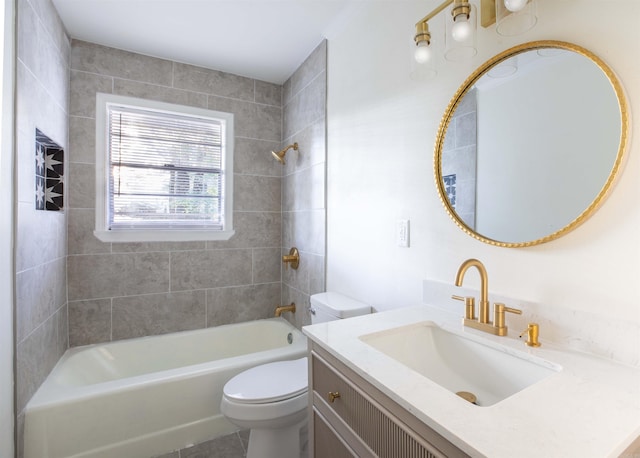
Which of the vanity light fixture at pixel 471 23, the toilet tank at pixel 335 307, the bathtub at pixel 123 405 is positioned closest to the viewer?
the vanity light fixture at pixel 471 23

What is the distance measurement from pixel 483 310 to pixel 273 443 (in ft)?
3.78

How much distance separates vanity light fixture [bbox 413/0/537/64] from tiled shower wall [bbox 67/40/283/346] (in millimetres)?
1812

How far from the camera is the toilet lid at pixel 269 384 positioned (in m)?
1.41

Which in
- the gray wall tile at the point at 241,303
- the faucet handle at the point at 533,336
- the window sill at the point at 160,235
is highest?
the window sill at the point at 160,235

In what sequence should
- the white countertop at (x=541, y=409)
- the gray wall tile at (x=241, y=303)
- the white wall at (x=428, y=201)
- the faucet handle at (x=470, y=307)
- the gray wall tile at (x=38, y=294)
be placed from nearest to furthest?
the white countertop at (x=541, y=409)
the white wall at (x=428, y=201)
the faucet handle at (x=470, y=307)
the gray wall tile at (x=38, y=294)
the gray wall tile at (x=241, y=303)

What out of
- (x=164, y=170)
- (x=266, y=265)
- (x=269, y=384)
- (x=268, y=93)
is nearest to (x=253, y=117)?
(x=268, y=93)

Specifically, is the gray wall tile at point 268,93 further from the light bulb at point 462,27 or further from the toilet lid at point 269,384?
the toilet lid at point 269,384

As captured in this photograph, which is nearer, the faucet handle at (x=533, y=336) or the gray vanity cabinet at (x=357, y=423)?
the gray vanity cabinet at (x=357, y=423)

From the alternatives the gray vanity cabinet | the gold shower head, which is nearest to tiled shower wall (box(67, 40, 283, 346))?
the gold shower head

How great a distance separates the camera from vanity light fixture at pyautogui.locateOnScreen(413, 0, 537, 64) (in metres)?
0.90

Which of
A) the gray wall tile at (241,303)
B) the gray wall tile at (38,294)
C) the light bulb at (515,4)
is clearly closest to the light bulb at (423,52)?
the light bulb at (515,4)

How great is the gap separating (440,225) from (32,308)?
6.39ft

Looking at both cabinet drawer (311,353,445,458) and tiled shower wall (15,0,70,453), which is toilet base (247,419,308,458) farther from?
tiled shower wall (15,0,70,453)

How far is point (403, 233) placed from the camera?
1.42 meters
